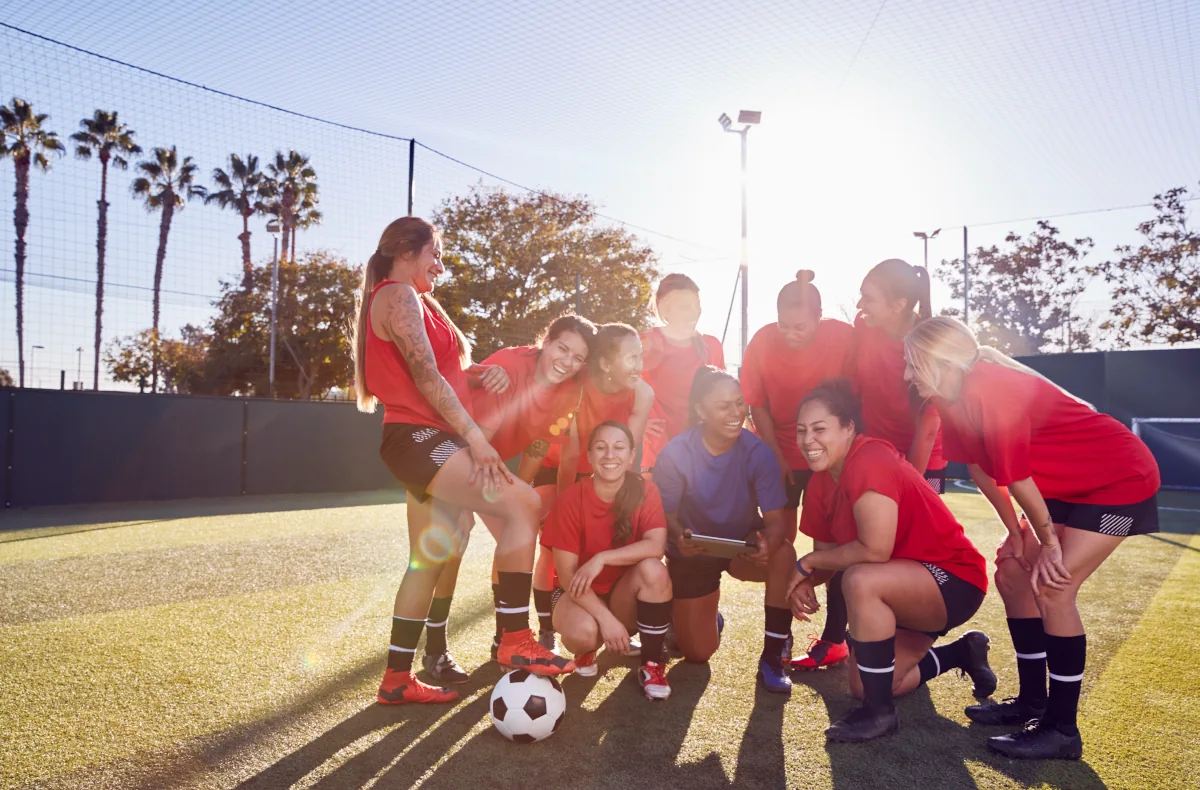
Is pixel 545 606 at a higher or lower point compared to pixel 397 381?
lower

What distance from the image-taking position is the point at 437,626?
11.2 ft

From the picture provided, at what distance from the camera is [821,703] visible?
3104mm

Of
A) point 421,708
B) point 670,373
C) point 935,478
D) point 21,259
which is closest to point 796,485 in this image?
point 935,478

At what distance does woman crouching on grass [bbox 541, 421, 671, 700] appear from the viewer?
322 centimetres

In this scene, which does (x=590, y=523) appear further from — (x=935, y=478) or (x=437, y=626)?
(x=935, y=478)

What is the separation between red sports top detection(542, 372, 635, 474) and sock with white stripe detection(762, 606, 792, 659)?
1.10 meters

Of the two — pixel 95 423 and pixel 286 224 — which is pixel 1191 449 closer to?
pixel 95 423

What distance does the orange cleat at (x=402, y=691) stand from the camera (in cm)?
296

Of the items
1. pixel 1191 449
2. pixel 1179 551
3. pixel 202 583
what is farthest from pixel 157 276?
pixel 1191 449

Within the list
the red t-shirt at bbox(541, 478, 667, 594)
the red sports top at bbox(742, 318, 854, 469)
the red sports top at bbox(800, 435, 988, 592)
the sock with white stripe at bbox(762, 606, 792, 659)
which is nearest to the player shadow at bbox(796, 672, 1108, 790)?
the sock with white stripe at bbox(762, 606, 792, 659)

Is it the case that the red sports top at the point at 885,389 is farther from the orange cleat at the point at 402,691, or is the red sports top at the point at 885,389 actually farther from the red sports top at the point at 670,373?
the orange cleat at the point at 402,691

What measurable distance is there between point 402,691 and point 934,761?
1962mm

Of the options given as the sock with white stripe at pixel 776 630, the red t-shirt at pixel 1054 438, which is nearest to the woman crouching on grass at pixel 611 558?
the sock with white stripe at pixel 776 630

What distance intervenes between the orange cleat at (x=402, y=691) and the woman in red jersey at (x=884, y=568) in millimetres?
1544
